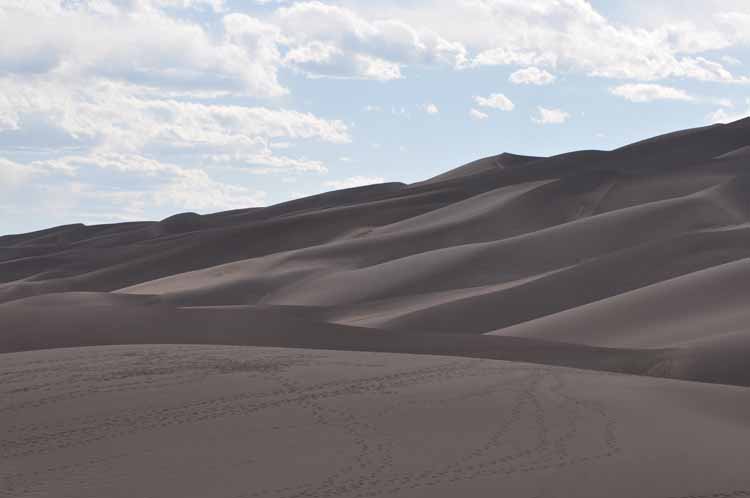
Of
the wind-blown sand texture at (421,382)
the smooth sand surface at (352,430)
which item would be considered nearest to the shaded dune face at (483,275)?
the wind-blown sand texture at (421,382)

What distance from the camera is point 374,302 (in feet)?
87.6

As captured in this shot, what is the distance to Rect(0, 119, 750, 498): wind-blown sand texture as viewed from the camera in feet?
23.7

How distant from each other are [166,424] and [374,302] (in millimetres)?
18487

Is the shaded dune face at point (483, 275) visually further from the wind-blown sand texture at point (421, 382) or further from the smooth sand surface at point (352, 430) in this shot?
the smooth sand surface at point (352, 430)

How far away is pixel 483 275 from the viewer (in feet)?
93.3

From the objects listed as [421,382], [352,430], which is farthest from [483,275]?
[352,430]

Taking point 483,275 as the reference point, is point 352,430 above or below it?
Answer: below

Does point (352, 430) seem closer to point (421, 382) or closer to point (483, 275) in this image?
point (421, 382)

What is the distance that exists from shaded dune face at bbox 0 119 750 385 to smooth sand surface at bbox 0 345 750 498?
329 centimetres

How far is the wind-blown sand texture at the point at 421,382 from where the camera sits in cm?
721

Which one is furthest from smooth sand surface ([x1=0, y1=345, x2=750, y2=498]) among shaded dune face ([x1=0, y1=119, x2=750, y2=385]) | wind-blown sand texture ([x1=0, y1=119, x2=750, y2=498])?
shaded dune face ([x1=0, y1=119, x2=750, y2=385])

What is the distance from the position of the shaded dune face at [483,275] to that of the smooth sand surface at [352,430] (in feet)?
10.8

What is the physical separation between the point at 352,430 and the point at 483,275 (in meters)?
20.4

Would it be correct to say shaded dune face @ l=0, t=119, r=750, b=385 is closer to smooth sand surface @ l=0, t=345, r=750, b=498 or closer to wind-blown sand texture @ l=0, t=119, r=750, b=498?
wind-blown sand texture @ l=0, t=119, r=750, b=498
